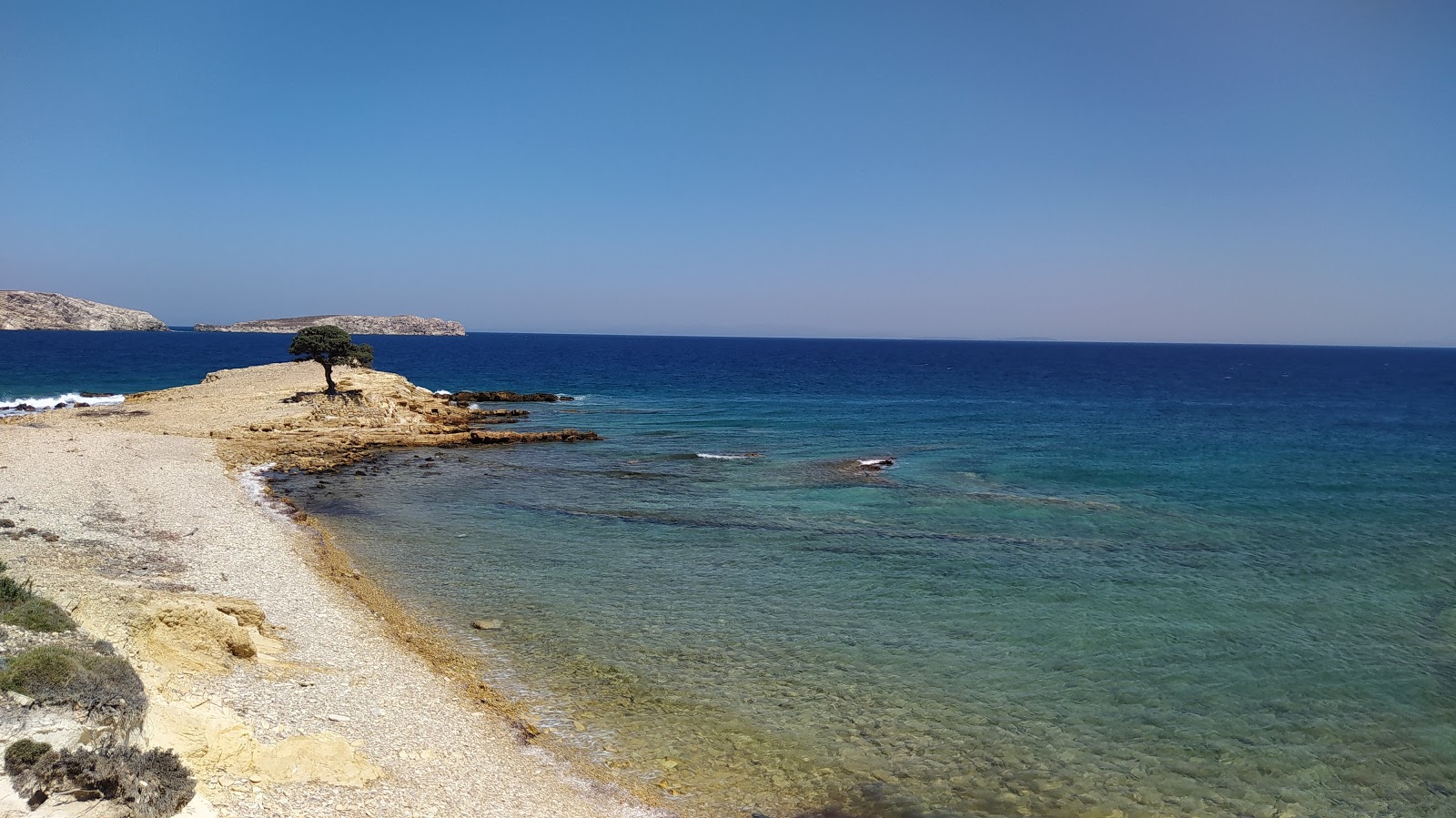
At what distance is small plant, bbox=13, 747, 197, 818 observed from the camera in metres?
8.73

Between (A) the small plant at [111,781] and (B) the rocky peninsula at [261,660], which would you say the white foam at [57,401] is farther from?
(A) the small plant at [111,781]

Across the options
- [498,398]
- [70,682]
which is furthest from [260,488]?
[498,398]

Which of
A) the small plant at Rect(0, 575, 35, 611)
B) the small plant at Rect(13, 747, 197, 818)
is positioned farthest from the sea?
the small plant at Rect(0, 575, 35, 611)

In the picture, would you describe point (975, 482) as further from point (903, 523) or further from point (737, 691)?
point (737, 691)

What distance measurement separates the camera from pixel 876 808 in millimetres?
12258

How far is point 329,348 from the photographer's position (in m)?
50.6

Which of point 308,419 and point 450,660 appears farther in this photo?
point 308,419

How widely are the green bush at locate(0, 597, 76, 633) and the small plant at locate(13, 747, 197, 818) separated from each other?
4559 millimetres

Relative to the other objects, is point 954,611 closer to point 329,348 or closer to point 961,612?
point 961,612

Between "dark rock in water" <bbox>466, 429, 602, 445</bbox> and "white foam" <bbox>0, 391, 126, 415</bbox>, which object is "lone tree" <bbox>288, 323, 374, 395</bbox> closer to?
"dark rock in water" <bbox>466, 429, 602, 445</bbox>

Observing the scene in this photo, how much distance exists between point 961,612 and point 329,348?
1724 inches

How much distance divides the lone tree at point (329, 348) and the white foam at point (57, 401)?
14592 mm

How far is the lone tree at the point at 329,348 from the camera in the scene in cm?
4966

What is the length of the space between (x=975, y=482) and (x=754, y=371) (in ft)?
273
